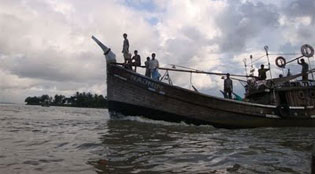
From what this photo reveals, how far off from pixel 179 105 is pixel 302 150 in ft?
24.0

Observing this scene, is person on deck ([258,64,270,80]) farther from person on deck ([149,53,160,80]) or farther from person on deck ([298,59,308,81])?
person on deck ([149,53,160,80])

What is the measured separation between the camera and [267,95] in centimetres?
1608

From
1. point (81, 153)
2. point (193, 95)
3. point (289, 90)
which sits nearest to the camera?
point (81, 153)

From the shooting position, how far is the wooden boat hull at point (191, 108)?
1459 cm

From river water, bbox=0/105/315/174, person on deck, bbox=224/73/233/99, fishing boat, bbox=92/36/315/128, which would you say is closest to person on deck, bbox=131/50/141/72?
fishing boat, bbox=92/36/315/128

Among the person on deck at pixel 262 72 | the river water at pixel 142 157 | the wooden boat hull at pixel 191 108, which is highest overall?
the person on deck at pixel 262 72

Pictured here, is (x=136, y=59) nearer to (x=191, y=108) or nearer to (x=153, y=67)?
(x=153, y=67)

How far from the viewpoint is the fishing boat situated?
48.0ft

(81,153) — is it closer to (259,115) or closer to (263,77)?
(259,115)

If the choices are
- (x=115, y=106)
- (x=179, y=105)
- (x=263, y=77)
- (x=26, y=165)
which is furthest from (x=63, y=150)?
(x=263, y=77)

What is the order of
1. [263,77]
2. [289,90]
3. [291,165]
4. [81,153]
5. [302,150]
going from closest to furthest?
1. [291,165]
2. [81,153]
3. [302,150]
4. [289,90]
5. [263,77]

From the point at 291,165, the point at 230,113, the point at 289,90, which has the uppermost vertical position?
the point at 289,90

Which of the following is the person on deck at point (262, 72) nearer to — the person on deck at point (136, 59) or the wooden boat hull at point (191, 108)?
the wooden boat hull at point (191, 108)

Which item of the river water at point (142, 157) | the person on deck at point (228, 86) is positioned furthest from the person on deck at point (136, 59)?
the river water at point (142, 157)
